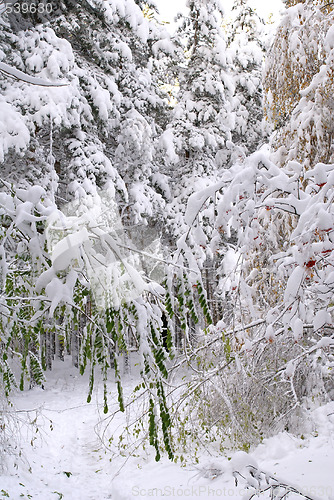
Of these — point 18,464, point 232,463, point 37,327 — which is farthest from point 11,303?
point 18,464

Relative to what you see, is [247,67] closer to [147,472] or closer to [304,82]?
[304,82]

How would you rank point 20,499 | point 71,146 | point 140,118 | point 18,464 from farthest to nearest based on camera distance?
1. point 140,118
2. point 71,146
3. point 18,464
4. point 20,499

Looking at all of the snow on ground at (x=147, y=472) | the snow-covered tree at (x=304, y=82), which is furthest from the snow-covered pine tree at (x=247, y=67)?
the snow on ground at (x=147, y=472)

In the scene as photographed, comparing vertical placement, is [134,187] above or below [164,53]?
below

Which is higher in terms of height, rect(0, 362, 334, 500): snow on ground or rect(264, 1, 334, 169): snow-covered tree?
rect(264, 1, 334, 169): snow-covered tree

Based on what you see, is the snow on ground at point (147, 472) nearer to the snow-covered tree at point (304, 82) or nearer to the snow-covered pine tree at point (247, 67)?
the snow-covered tree at point (304, 82)

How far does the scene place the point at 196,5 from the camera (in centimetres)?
1518

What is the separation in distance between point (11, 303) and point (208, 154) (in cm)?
1439

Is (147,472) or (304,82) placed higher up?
(304,82)

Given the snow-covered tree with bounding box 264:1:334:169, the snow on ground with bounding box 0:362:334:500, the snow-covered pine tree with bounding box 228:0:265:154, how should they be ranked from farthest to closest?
1. the snow-covered pine tree with bounding box 228:0:265:154
2. the snow-covered tree with bounding box 264:1:334:169
3. the snow on ground with bounding box 0:362:334:500

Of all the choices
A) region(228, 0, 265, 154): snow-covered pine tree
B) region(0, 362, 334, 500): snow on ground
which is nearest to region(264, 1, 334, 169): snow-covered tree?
region(0, 362, 334, 500): snow on ground

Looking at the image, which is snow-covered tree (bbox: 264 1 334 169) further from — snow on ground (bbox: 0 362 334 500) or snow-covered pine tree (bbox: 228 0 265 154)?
snow-covered pine tree (bbox: 228 0 265 154)

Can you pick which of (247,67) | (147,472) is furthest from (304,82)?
(247,67)

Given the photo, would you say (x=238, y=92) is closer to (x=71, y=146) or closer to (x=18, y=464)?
(x=71, y=146)
